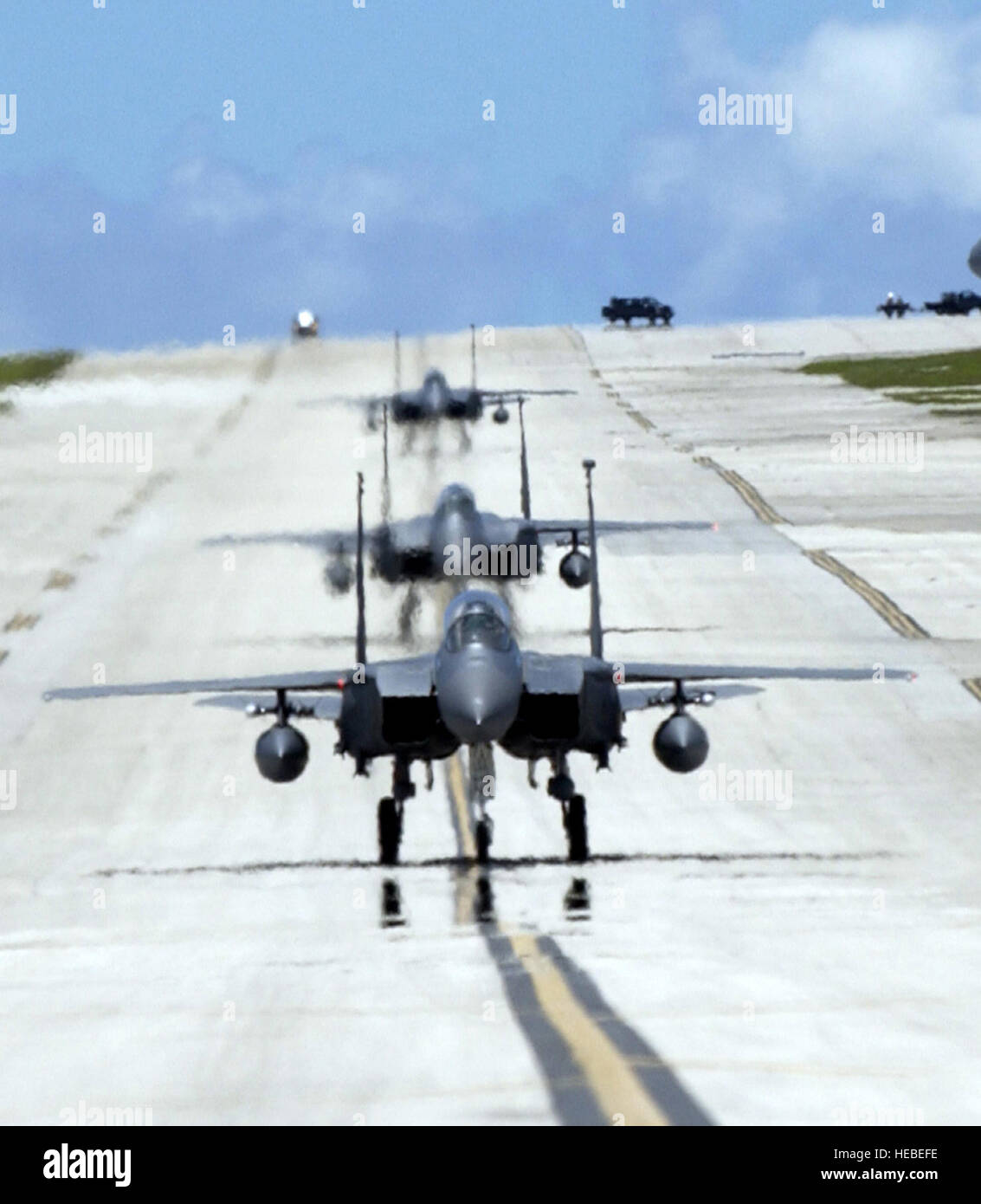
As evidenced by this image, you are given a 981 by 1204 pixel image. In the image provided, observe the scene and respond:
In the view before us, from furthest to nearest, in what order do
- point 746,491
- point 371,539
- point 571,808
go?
point 746,491 < point 371,539 < point 571,808

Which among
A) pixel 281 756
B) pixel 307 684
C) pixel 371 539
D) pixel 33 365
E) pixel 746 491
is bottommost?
pixel 281 756

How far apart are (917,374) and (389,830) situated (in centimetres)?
10911

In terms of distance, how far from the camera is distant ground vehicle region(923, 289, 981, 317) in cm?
19388

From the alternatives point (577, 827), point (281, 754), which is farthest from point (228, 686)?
point (577, 827)

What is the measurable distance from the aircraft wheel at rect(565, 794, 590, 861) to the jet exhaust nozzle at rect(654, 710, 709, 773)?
1040 millimetres

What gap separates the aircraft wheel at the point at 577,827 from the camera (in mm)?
30750

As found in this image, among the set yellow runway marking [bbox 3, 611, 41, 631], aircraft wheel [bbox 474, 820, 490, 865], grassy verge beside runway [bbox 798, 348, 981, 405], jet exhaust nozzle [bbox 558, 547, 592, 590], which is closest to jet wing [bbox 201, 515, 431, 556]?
jet exhaust nozzle [bbox 558, 547, 592, 590]

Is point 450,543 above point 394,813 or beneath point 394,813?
above

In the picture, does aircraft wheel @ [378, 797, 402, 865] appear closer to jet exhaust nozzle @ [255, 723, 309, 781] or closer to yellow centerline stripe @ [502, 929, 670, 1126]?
jet exhaust nozzle @ [255, 723, 309, 781]

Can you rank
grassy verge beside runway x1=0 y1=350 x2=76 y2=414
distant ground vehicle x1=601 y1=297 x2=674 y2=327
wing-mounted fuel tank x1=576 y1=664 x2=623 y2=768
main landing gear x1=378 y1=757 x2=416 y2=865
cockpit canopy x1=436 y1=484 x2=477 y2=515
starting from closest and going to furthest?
1. wing-mounted fuel tank x1=576 y1=664 x2=623 y2=768
2. main landing gear x1=378 y1=757 x2=416 y2=865
3. cockpit canopy x1=436 y1=484 x2=477 y2=515
4. grassy verge beside runway x1=0 y1=350 x2=76 y2=414
5. distant ground vehicle x1=601 y1=297 x2=674 y2=327

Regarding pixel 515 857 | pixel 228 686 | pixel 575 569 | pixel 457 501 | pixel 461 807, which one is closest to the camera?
pixel 515 857

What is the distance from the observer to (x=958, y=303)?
194 metres

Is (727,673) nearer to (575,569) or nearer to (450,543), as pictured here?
(450,543)

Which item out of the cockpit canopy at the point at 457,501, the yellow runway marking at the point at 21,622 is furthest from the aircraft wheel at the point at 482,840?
the yellow runway marking at the point at 21,622
